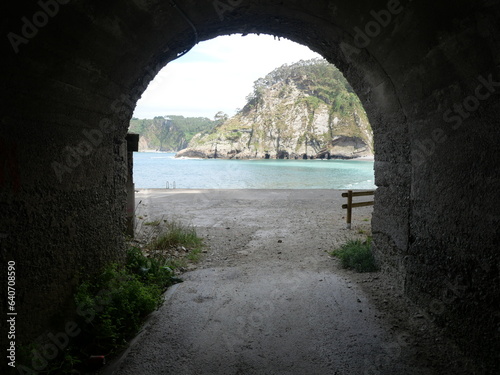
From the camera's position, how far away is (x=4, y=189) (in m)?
2.85

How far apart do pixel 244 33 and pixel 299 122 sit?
100589mm

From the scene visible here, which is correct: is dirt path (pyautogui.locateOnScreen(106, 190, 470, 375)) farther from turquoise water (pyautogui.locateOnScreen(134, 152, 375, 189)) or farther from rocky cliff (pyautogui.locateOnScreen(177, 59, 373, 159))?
rocky cliff (pyautogui.locateOnScreen(177, 59, 373, 159))

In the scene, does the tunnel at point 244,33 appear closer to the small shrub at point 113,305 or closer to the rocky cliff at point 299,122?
the small shrub at point 113,305

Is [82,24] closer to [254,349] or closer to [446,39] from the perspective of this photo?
[446,39]

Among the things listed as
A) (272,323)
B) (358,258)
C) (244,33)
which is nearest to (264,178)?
(358,258)

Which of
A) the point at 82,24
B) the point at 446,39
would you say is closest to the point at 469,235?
the point at 446,39

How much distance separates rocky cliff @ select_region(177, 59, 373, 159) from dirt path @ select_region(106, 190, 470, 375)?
93743 millimetres

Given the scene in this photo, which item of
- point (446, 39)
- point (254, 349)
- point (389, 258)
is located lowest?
point (254, 349)

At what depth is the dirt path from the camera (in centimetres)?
322

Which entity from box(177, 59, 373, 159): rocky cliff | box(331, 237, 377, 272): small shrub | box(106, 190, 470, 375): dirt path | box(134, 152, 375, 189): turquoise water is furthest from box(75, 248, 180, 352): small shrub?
box(177, 59, 373, 159): rocky cliff

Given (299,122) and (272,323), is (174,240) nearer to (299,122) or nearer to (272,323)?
(272,323)

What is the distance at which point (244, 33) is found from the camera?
494 centimetres

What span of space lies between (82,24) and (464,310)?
4.62 m

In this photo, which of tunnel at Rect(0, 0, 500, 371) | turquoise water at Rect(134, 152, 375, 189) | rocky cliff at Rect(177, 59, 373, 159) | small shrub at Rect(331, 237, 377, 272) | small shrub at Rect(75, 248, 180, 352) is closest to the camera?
tunnel at Rect(0, 0, 500, 371)
